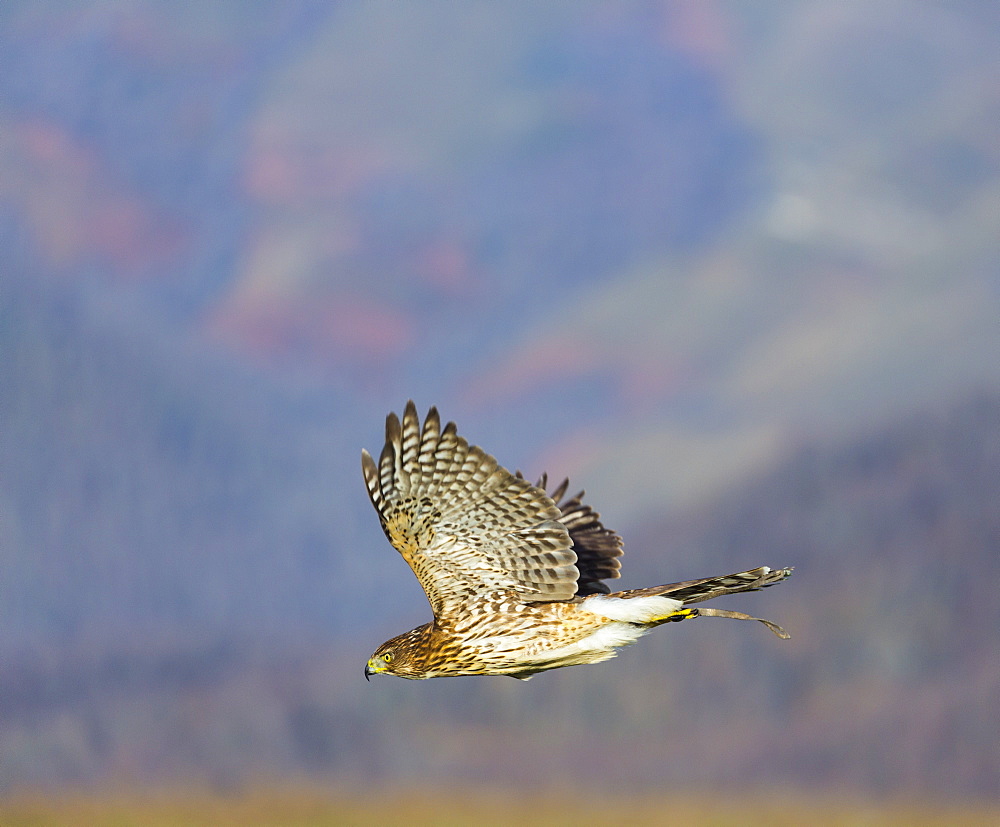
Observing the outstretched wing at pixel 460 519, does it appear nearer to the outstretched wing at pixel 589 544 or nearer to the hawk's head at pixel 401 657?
the hawk's head at pixel 401 657

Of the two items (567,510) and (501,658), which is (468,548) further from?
(567,510)

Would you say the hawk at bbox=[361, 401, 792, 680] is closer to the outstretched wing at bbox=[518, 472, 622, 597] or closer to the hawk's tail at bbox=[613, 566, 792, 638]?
the hawk's tail at bbox=[613, 566, 792, 638]

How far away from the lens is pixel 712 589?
10.2m

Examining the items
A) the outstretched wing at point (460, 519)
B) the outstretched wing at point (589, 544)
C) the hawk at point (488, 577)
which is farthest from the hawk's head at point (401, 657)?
the outstretched wing at point (589, 544)

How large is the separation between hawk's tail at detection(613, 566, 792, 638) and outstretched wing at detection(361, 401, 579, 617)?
89 centimetres

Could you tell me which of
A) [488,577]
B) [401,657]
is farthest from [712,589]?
[401,657]

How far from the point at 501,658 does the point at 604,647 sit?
1.03 meters

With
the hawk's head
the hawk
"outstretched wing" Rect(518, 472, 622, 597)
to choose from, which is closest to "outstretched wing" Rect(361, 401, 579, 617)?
the hawk

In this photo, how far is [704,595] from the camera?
10.3m

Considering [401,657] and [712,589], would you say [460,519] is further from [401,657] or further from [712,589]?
[712,589]

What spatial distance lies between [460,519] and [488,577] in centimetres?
77

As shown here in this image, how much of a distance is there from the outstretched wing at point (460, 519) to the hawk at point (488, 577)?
1cm

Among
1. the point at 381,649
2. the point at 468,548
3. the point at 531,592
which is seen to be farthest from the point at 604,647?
the point at 381,649

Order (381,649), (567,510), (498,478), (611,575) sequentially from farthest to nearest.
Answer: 1. (567,510)
2. (611,575)
3. (381,649)
4. (498,478)
